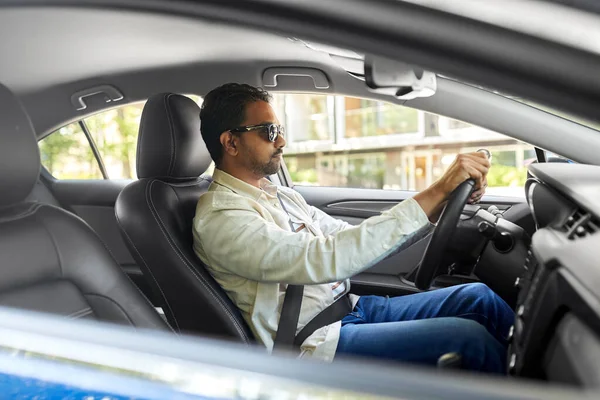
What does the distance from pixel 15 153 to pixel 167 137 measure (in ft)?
Answer: 2.10

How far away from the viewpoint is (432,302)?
210cm

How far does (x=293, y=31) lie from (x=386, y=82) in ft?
0.64

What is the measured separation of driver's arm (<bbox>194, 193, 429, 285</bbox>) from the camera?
5.70 ft

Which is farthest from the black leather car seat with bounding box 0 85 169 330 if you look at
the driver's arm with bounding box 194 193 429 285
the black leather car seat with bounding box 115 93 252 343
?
the driver's arm with bounding box 194 193 429 285

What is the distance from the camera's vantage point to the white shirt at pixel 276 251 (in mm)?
1743

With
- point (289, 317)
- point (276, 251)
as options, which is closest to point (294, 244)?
point (276, 251)

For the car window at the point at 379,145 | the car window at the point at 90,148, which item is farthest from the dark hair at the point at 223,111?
the car window at the point at 90,148

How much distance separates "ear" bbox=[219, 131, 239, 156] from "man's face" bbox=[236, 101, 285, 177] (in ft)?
0.05

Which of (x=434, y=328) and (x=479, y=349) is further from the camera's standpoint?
(x=434, y=328)

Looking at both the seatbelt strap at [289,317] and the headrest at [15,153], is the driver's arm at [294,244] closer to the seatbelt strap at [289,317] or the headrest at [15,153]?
the seatbelt strap at [289,317]

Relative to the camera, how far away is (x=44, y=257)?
166 centimetres

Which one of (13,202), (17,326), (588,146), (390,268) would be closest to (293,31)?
(17,326)

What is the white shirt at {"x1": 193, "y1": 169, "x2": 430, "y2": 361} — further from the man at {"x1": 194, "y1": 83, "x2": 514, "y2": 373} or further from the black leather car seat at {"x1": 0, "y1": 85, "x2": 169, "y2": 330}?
the black leather car seat at {"x1": 0, "y1": 85, "x2": 169, "y2": 330}

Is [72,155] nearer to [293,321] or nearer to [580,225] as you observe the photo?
[293,321]
